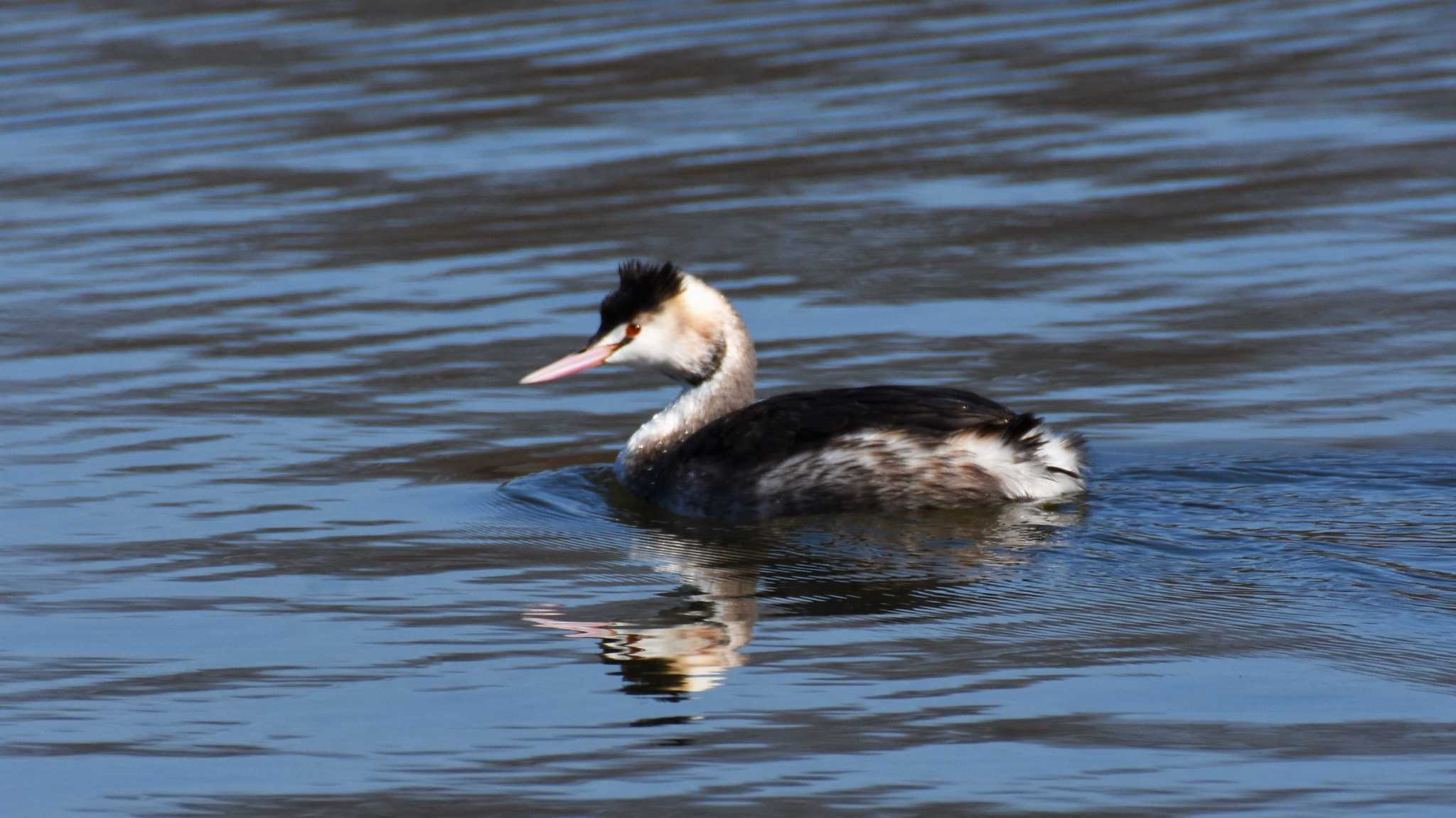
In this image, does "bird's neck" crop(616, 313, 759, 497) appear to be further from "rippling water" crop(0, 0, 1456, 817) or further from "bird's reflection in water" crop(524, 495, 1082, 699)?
"bird's reflection in water" crop(524, 495, 1082, 699)

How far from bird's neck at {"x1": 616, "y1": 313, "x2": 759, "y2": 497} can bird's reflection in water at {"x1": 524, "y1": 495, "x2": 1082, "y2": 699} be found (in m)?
0.35

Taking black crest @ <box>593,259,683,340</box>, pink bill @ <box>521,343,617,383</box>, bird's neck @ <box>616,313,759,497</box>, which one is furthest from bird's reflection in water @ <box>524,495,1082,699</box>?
black crest @ <box>593,259,683,340</box>

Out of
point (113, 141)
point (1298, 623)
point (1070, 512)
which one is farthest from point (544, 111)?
point (1298, 623)

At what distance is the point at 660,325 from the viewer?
858cm

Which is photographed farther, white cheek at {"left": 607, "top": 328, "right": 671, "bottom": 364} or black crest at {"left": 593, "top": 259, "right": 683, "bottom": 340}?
white cheek at {"left": 607, "top": 328, "right": 671, "bottom": 364}

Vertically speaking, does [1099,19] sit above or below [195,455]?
above

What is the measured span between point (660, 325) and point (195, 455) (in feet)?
5.94

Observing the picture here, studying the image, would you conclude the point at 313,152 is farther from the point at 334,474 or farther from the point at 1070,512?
the point at 1070,512

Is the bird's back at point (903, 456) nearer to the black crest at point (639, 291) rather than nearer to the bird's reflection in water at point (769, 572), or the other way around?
the bird's reflection in water at point (769, 572)

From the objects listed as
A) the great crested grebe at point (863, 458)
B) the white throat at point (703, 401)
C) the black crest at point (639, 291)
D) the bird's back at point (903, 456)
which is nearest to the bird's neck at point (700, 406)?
the white throat at point (703, 401)

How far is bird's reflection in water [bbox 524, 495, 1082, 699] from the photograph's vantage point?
20.4 feet

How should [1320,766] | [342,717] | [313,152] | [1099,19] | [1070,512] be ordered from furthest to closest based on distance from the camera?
1. [1099,19]
2. [313,152]
3. [1070,512]
4. [342,717]
5. [1320,766]

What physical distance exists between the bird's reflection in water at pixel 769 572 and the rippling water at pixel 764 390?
2 centimetres

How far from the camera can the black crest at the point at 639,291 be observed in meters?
8.46
